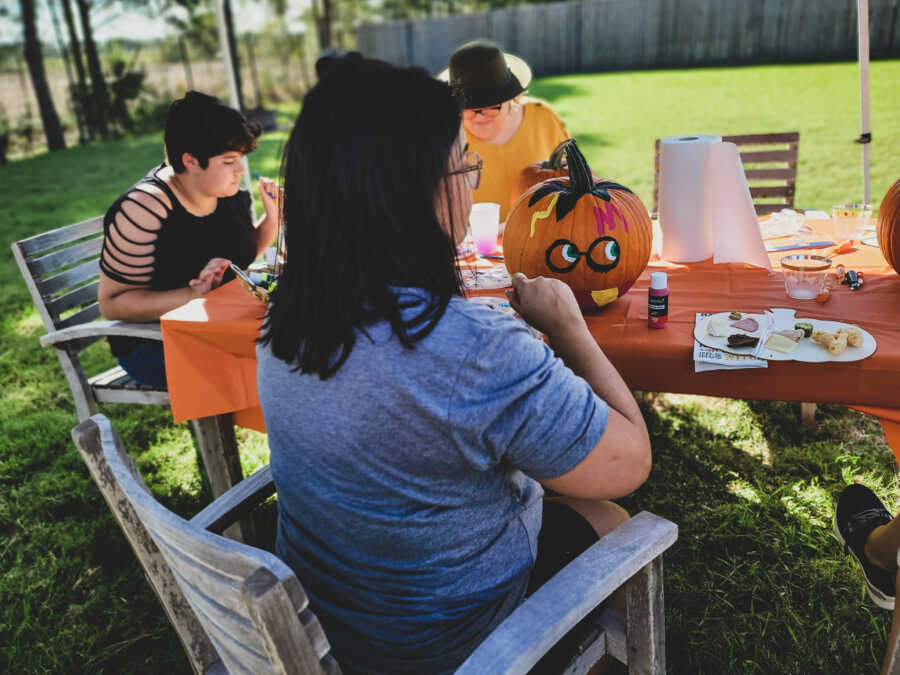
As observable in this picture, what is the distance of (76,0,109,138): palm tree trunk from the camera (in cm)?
1427

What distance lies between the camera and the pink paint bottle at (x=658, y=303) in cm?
163

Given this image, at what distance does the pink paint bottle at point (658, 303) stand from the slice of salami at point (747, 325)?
0.17m

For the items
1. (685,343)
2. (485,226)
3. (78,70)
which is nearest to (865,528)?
(685,343)

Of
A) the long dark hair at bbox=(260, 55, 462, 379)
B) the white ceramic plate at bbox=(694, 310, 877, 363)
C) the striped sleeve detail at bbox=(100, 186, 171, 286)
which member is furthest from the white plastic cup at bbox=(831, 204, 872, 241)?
the striped sleeve detail at bbox=(100, 186, 171, 286)

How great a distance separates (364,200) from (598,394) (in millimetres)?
559

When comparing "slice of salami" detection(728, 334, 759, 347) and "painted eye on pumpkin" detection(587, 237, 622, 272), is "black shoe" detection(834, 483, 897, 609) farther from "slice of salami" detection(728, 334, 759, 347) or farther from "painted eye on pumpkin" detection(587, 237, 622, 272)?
"painted eye on pumpkin" detection(587, 237, 622, 272)

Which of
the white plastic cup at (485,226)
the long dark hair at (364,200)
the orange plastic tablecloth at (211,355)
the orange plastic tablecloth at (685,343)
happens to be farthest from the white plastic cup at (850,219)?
the orange plastic tablecloth at (211,355)

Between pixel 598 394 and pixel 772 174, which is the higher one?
pixel 598 394

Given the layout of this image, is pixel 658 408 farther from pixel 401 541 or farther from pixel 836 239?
pixel 401 541

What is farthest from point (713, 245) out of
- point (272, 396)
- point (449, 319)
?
point (272, 396)

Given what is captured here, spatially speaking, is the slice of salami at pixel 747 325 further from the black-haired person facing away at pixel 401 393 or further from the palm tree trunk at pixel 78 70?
the palm tree trunk at pixel 78 70

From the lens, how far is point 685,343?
Result: 1.59m

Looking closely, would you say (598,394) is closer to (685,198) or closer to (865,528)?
(685,198)

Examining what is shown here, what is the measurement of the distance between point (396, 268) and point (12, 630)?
7.38ft
